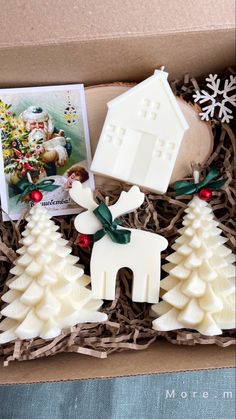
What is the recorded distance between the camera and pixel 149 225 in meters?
1.31

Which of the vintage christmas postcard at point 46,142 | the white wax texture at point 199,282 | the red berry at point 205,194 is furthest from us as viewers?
the vintage christmas postcard at point 46,142

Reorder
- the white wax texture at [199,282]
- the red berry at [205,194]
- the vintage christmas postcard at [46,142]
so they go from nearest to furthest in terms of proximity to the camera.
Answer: the white wax texture at [199,282] → the red berry at [205,194] → the vintage christmas postcard at [46,142]

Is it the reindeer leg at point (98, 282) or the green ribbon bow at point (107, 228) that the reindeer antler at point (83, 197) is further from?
the reindeer leg at point (98, 282)

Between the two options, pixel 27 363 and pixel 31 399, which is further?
pixel 31 399

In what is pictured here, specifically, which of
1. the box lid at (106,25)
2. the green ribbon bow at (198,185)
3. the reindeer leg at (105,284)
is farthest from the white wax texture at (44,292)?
the box lid at (106,25)

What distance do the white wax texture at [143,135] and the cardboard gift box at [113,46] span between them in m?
0.09

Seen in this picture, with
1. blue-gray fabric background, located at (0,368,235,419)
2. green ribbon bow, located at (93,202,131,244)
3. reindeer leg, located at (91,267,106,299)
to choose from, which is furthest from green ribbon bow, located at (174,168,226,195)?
blue-gray fabric background, located at (0,368,235,419)

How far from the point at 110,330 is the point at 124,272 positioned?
14cm

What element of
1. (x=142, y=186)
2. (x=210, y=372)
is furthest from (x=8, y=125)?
(x=210, y=372)

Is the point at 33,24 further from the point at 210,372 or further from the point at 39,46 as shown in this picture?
the point at 210,372

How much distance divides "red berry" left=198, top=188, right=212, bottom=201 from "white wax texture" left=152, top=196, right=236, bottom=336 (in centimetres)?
3

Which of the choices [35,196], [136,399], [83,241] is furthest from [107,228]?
[136,399]

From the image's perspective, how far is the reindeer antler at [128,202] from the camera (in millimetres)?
1219

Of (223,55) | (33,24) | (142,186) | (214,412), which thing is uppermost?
(33,24)
